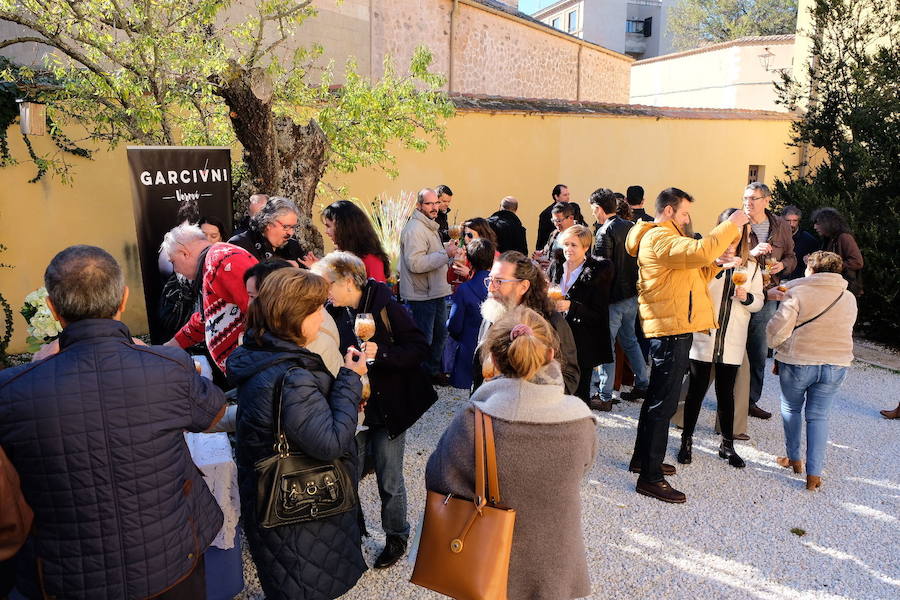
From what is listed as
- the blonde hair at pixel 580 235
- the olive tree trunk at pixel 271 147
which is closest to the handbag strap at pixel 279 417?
the blonde hair at pixel 580 235

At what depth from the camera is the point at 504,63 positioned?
19.2 meters

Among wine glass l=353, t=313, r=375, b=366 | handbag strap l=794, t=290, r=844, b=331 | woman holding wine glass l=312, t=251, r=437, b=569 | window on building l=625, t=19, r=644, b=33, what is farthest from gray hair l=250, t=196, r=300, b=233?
window on building l=625, t=19, r=644, b=33

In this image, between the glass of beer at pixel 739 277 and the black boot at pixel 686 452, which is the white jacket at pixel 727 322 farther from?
the black boot at pixel 686 452

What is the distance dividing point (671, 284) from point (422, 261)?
2.55m

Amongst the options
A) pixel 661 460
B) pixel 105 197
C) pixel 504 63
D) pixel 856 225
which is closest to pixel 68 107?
pixel 105 197

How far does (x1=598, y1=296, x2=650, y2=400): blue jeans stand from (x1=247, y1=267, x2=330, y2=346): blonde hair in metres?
3.92

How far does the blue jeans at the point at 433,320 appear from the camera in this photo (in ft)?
21.1

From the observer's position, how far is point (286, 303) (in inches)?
93.7

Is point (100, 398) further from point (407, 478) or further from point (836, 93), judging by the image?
point (836, 93)

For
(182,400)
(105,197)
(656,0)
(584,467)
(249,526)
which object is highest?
(656,0)

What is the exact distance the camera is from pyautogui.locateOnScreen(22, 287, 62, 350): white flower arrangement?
3.57 meters

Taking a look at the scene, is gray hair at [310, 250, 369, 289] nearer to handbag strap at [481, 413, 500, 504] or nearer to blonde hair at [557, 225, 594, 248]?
handbag strap at [481, 413, 500, 504]

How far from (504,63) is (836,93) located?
10.8 metres

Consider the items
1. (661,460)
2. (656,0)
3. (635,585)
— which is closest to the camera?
(635,585)
